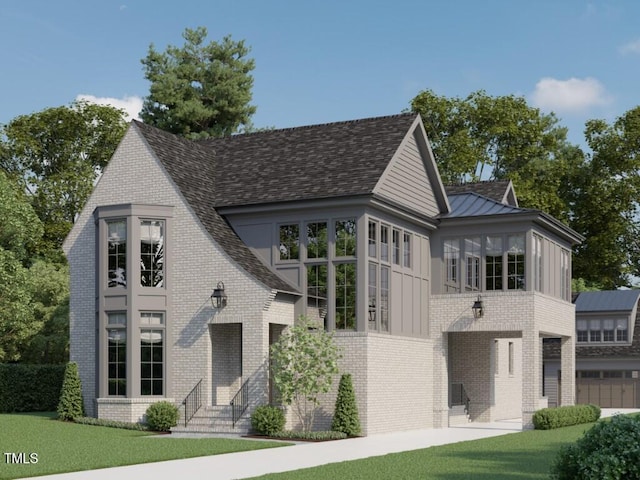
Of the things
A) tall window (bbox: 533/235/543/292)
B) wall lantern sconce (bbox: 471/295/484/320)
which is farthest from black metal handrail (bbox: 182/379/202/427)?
tall window (bbox: 533/235/543/292)

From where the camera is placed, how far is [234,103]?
63031 mm

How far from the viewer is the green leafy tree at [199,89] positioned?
61375mm

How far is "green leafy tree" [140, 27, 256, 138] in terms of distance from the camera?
61.4m

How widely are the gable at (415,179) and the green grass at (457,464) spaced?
339 inches

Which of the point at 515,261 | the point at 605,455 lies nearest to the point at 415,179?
the point at 515,261

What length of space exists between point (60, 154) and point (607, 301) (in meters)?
29.8

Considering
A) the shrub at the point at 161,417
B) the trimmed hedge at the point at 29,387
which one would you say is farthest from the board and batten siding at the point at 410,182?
the trimmed hedge at the point at 29,387

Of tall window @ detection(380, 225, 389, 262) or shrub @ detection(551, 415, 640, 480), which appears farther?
tall window @ detection(380, 225, 389, 262)

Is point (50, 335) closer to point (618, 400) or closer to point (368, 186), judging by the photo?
point (368, 186)

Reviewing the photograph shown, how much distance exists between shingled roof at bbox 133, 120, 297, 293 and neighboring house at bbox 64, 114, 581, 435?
0.24 ft

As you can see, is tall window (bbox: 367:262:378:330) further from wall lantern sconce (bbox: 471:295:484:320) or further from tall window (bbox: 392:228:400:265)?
wall lantern sconce (bbox: 471:295:484:320)

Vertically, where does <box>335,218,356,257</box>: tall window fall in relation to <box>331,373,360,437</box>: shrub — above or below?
above

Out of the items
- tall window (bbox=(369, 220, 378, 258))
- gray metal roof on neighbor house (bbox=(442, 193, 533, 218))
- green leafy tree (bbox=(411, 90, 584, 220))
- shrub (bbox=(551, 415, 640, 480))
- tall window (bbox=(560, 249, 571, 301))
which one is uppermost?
green leafy tree (bbox=(411, 90, 584, 220))

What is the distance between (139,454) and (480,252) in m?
15.1
